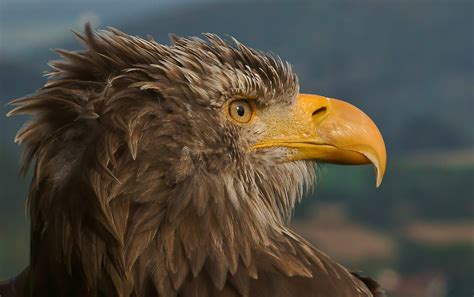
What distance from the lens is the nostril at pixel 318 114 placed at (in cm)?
265

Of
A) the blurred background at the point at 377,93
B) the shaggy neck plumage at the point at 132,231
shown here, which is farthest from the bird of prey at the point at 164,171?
the blurred background at the point at 377,93

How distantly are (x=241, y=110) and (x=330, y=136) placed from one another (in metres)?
0.27

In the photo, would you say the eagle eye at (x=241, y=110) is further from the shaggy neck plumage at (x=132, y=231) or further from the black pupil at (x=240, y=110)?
the shaggy neck plumage at (x=132, y=231)

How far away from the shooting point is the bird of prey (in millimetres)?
2365

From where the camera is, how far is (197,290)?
7.84ft

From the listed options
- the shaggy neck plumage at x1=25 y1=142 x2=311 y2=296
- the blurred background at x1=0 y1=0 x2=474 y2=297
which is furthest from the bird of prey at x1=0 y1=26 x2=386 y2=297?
the blurred background at x1=0 y1=0 x2=474 y2=297

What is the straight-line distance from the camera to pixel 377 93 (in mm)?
15172

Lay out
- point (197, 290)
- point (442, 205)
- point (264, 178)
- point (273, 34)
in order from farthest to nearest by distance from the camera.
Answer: point (273, 34)
point (442, 205)
point (264, 178)
point (197, 290)

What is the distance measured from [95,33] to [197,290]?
0.75 meters

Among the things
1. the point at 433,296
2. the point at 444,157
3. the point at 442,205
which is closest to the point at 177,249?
the point at 433,296

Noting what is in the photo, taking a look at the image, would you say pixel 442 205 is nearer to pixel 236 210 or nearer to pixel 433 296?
pixel 433 296

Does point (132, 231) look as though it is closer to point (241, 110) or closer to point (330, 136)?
point (241, 110)

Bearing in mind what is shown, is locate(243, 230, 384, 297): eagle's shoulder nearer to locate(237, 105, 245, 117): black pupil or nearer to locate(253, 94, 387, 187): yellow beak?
locate(253, 94, 387, 187): yellow beak

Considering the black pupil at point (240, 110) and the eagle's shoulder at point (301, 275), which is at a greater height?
the black pupil at point (240, 110)
